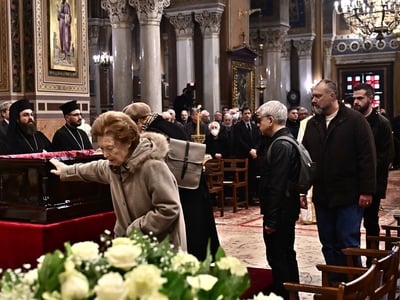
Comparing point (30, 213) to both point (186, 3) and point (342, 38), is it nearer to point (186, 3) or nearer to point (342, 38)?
point (186, 3)

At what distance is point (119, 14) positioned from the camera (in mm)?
13492

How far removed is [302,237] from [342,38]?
20.0 m

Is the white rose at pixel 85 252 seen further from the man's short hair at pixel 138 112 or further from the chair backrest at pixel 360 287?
the man's short hair at pixel 138 112

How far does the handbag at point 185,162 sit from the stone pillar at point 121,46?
32.3 ft

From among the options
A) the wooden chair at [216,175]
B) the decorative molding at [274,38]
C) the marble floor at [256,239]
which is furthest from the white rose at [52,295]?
the decorative molding at [274,38]

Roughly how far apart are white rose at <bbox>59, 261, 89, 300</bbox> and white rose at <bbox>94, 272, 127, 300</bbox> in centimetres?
3

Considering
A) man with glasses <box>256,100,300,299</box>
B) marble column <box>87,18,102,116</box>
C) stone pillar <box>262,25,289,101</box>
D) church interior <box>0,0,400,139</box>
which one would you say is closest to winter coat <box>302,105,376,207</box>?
man with glasses <box>256,100,300,299</box>

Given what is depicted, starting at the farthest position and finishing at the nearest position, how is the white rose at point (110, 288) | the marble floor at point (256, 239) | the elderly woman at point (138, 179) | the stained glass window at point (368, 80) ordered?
the stained glass window at point (368, 80) → the marble floor at point (256, 239) → the elderly woman at point (138, 179) → the white rose at point (110, 288)

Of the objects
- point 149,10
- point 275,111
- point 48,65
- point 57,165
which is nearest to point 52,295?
point 57,165

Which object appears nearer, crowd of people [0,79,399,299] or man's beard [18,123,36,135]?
crowd of people [0,79,399,299]

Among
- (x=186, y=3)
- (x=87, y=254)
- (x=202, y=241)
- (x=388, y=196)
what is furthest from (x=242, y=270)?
(x=186, y=3)

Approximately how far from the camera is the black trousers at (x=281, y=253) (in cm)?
436

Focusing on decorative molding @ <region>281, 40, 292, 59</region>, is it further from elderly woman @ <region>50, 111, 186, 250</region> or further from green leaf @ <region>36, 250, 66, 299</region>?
green leaf @ <region>36, 250, 66, 299</region>

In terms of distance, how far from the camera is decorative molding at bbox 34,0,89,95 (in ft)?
29.9
